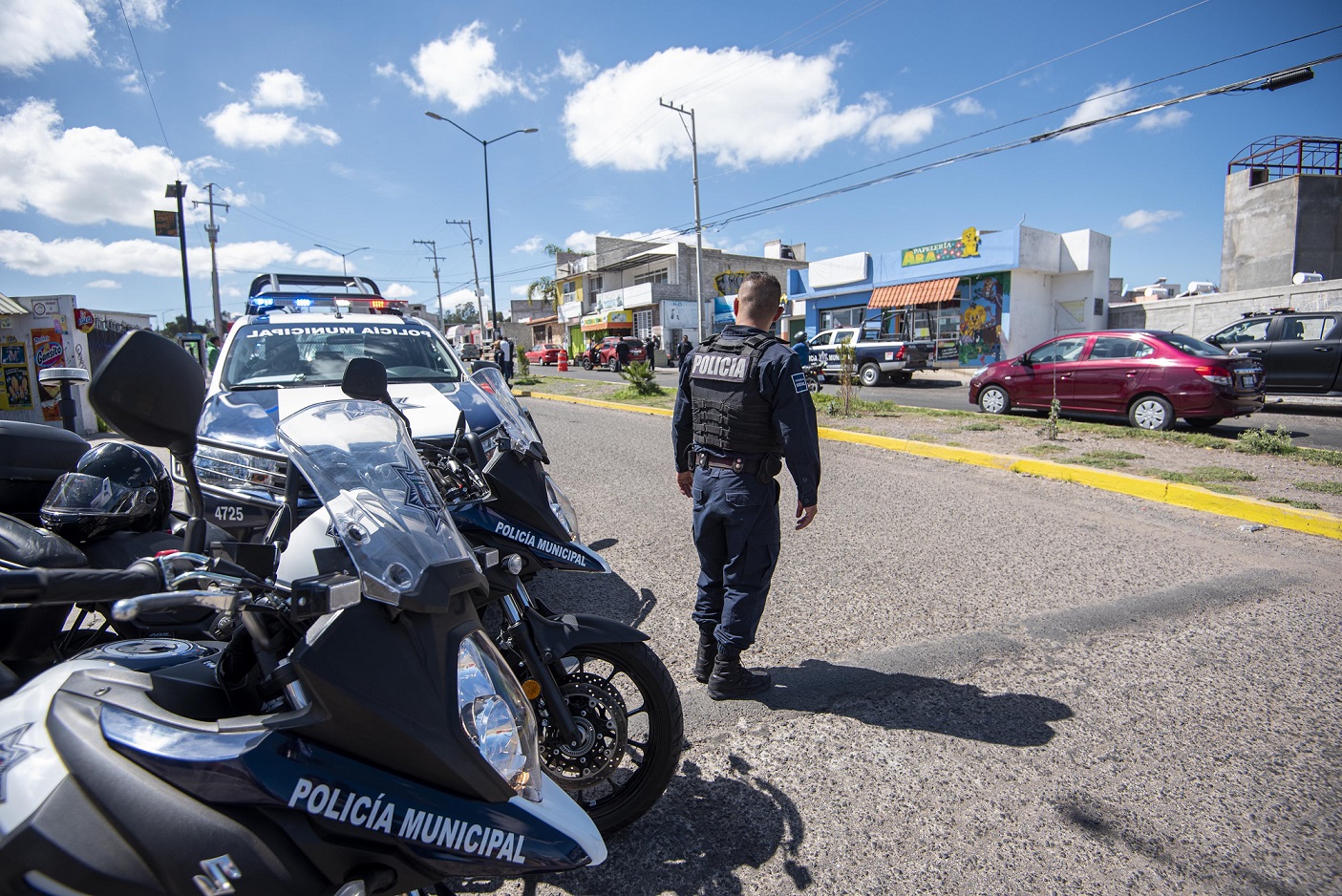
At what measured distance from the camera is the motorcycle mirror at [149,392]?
161cm

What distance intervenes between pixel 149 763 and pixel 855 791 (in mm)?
2258

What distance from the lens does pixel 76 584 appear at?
1242 millimetres

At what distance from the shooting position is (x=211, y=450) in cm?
443

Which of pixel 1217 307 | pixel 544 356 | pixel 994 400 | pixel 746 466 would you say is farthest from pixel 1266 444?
pixel 544 356

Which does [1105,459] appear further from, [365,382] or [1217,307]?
[1217,307]

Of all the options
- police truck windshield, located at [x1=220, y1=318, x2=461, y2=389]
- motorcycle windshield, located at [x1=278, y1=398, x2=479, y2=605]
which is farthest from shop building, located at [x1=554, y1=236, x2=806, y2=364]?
motorcycle windshield, located at [x1=278, y1=398, x2=479, y2=605]

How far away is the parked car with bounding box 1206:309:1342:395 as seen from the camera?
41.2 feet

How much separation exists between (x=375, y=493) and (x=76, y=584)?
540mm

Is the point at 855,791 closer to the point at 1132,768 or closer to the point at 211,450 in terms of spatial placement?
the point at 1132,768

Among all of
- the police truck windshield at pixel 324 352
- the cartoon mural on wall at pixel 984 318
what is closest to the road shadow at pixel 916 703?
the police truck windshield at pixel 324 352

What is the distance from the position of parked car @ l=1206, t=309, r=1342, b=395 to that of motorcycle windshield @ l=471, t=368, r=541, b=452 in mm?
13993

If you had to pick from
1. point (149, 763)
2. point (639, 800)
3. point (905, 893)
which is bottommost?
point (905, 893)

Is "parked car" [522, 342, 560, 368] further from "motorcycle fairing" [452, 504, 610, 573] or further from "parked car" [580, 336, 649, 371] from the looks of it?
"motorcycle fairing" [452, 504, 610, 573]

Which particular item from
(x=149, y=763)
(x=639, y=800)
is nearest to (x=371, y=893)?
(x=149, y=763)
